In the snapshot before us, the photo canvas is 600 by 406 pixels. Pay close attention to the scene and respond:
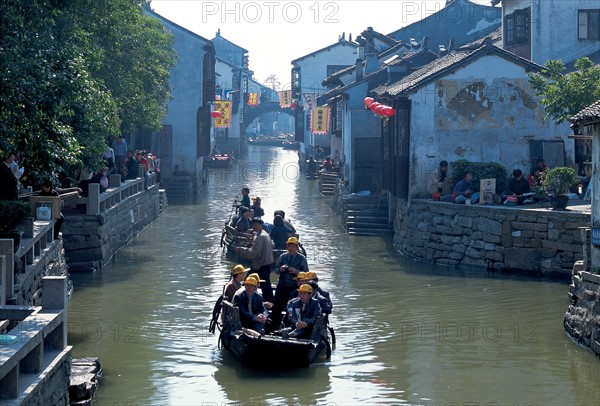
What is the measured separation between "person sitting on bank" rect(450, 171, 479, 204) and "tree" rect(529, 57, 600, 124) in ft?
8.21

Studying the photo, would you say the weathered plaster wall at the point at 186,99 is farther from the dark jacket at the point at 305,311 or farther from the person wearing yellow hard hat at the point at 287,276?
the dark jacket at the point at 305,311

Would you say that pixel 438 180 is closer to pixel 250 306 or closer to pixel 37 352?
pixel 250 306

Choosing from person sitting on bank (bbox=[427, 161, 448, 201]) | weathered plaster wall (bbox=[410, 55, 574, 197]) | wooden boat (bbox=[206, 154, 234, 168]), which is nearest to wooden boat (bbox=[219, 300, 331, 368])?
person sitting on bank (bbox=[427, 161, 448, 201])

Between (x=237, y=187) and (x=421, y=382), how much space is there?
3583cm

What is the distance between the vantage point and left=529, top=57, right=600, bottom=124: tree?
25125 mm

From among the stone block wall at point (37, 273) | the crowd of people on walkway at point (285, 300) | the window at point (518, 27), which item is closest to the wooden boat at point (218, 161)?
the window at point (518, 27)

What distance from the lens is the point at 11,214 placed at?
596 inches

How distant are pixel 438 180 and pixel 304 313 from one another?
13355 mm

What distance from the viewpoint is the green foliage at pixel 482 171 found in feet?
89.9

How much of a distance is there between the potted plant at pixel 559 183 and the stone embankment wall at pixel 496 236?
270 millimetres

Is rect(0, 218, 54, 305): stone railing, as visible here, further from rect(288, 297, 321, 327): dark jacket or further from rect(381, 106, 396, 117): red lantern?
rect(381, 106, 396, 117): red lantern

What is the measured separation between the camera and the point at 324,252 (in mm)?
29203

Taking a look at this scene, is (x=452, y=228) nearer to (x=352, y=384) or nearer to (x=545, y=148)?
(x=545, y=148)

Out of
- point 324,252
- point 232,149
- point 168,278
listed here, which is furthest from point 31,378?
point 232,149
